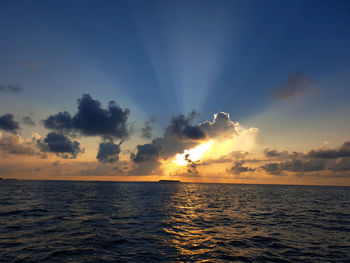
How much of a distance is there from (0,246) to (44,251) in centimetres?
Answer: 383

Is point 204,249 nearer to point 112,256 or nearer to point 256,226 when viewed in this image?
point 112,256

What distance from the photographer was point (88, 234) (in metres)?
21.0

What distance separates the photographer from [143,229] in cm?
2380

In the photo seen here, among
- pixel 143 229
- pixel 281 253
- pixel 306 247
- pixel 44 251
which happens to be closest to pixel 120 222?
pixel 143 229

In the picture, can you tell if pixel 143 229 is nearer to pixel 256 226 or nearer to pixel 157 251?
pixel 157 251

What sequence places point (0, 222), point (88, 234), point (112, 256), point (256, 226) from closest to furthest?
point (112, 256), point (88, 234), point (0, 222), point (256, 226)

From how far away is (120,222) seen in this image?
89.9 feet

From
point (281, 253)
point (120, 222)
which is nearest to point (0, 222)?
point (120, 222)

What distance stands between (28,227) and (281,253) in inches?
967

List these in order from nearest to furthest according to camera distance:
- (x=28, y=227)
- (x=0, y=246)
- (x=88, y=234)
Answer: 1. (x=0, y=246)
2. (x=88, y=234)
3. (x=28, y=227)

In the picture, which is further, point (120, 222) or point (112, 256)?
point (120, 222)

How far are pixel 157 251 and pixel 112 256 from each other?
336 cm

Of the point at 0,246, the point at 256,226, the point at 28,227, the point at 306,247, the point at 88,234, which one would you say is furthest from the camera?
the point at 256,226

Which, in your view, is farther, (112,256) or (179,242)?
(179,242)
